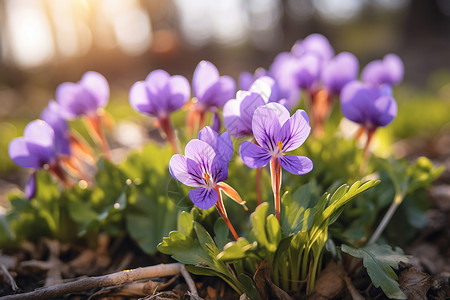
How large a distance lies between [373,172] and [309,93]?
49cm

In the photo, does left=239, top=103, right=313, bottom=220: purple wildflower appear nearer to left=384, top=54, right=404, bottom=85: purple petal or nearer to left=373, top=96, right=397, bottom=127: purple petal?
left=373, top=96, right=397, bottom=127: purple petal

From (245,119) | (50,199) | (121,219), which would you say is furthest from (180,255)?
(50,199)

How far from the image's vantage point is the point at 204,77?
4.97 feet

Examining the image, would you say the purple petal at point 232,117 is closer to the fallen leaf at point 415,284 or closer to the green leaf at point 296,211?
the green leaf at point 296,211

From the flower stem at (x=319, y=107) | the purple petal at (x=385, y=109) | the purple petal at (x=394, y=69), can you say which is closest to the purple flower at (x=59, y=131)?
the flower stem at (x=319, y=107)

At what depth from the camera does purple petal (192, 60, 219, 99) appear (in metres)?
1.51

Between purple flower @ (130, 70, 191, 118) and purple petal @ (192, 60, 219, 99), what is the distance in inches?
2.0

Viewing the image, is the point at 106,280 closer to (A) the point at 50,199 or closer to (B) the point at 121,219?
(B) the point at 121,219

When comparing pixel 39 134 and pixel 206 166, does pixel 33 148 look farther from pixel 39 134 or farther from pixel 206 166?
pixel 206 166

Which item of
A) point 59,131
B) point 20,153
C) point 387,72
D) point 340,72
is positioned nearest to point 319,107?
point 340,72

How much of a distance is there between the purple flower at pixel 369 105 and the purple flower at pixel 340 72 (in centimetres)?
36

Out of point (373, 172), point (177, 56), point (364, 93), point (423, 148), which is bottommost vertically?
point (177, 56)

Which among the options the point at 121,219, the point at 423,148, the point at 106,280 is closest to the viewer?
the point at 106,280

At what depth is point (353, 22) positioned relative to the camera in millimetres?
13648
